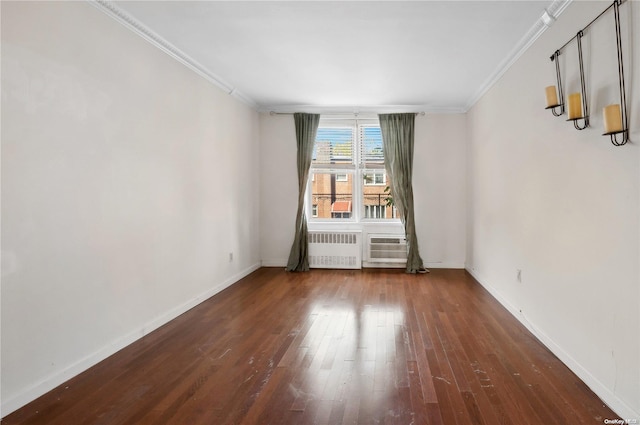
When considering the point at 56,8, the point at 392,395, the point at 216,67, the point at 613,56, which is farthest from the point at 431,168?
the point at 56,8

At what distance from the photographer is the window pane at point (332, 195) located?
6.28 metres

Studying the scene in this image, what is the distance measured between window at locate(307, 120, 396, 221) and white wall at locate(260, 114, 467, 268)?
347 millimetres

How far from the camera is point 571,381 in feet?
7.77

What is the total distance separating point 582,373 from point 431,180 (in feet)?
12.8

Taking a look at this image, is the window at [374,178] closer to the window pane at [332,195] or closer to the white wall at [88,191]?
the window pane at [332,195]

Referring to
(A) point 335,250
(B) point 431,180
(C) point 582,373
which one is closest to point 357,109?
(B) point 431,180

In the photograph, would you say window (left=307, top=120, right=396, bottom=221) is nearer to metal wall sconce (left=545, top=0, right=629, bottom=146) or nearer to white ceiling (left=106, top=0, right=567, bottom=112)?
white ceiling (left=106, top=0, right=567, bottom=112)

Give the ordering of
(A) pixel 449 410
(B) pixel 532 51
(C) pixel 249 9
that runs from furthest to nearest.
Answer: (B) pixel 532 51
(C) pixel 249 9
(A) pixel 449 410

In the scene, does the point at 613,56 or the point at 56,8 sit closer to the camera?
the point at 613,56

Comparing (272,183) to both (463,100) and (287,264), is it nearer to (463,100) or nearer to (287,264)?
(287,264)

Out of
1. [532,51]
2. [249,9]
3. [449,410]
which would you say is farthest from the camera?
[532,51]

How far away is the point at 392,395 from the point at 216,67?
3.57 meters

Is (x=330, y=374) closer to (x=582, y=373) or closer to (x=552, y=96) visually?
(x=582, y=373)

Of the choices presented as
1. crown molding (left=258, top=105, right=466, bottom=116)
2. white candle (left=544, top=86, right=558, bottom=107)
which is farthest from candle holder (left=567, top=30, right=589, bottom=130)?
crown molding (left=258, top=105, right=466, bottom=116)
